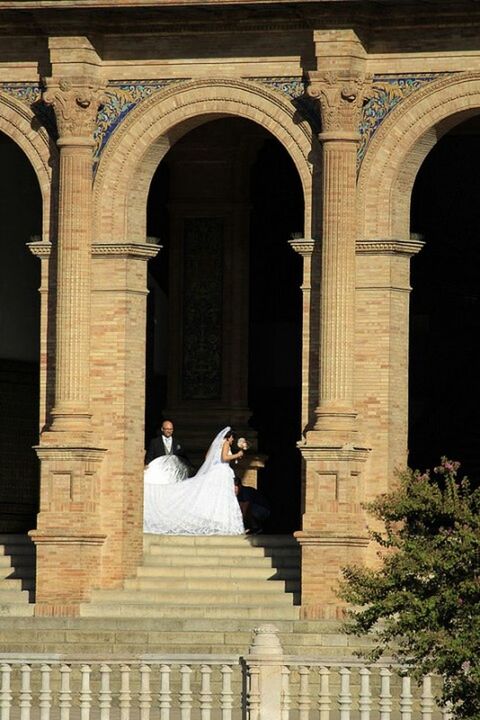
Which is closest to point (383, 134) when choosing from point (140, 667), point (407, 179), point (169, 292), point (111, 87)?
point (407, 179)

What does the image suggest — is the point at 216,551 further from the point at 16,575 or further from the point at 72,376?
the point at 72,376

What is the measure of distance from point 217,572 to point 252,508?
1.61 meters

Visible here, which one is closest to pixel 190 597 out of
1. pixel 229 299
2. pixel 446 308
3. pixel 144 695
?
pixel 229 299

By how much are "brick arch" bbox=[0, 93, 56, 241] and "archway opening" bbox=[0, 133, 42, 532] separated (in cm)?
304

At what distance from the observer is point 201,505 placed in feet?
113

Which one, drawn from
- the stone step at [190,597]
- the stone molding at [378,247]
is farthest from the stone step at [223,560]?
the stone molding at [378,247]

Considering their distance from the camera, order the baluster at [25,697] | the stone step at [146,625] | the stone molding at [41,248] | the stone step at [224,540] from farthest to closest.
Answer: the stone step at [224,540] < the stone molding at [41,248] < the stone step at [146,625] < the baluster at [25,697]

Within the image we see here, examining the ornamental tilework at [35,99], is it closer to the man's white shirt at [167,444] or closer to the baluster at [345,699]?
the man's white shirt at [167,444]

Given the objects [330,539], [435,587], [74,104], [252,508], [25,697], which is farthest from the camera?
[252,508]

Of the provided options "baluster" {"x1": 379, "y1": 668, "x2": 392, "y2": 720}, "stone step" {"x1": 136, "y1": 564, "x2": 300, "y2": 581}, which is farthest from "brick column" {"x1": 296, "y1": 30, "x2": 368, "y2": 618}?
"baluster" {"x1": 379, "y1": 668, "x2": 392, "y2": 720}

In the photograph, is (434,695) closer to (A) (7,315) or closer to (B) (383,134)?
(B) (383,134)

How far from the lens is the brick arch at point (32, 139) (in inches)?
1318

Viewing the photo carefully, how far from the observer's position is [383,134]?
1282 inches

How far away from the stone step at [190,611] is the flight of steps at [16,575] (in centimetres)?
76
